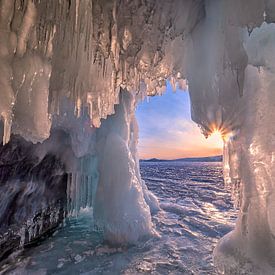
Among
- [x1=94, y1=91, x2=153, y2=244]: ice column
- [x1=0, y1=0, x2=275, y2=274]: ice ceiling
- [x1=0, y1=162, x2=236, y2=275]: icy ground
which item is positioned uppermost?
[x1=0, y1=0, x2=275, y2=274]: ice ceiling

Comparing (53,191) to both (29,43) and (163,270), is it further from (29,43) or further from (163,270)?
(29,43)

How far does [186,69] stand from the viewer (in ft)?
17.2

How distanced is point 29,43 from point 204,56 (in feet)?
10.9

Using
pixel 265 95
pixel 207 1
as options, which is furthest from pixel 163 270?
pixel 207 1

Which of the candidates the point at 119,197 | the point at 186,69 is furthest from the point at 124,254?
the point at 186,69

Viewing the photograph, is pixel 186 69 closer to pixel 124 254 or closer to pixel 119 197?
pixel 119 197

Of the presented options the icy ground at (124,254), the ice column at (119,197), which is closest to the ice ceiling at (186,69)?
the icy ground at (124,254)

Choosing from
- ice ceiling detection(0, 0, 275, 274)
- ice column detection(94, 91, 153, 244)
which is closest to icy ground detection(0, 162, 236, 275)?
ice column detection(94, 91, 153, 244)

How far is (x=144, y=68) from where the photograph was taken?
533 centimetres

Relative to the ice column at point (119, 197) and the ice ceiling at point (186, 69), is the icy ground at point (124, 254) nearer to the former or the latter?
the ice column at point (119, 197)

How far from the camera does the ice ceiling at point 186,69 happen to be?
9.48 ft

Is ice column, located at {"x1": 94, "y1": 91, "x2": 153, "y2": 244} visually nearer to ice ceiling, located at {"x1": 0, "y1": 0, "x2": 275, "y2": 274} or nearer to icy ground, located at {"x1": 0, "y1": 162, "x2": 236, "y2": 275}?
icy ground, located at {"x1": 0, "y1": 162, "x2": 236, "y2": 275}

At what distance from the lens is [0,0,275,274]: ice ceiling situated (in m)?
2.89

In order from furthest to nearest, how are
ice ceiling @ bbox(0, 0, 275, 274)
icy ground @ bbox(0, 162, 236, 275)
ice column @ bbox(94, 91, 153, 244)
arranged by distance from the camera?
ice column @ bbox(94, 91, 153, 244), icy ground @ bbox(0, 162, 236, 275), ice ceiling @ bbox(0, 0, 275, 274)
